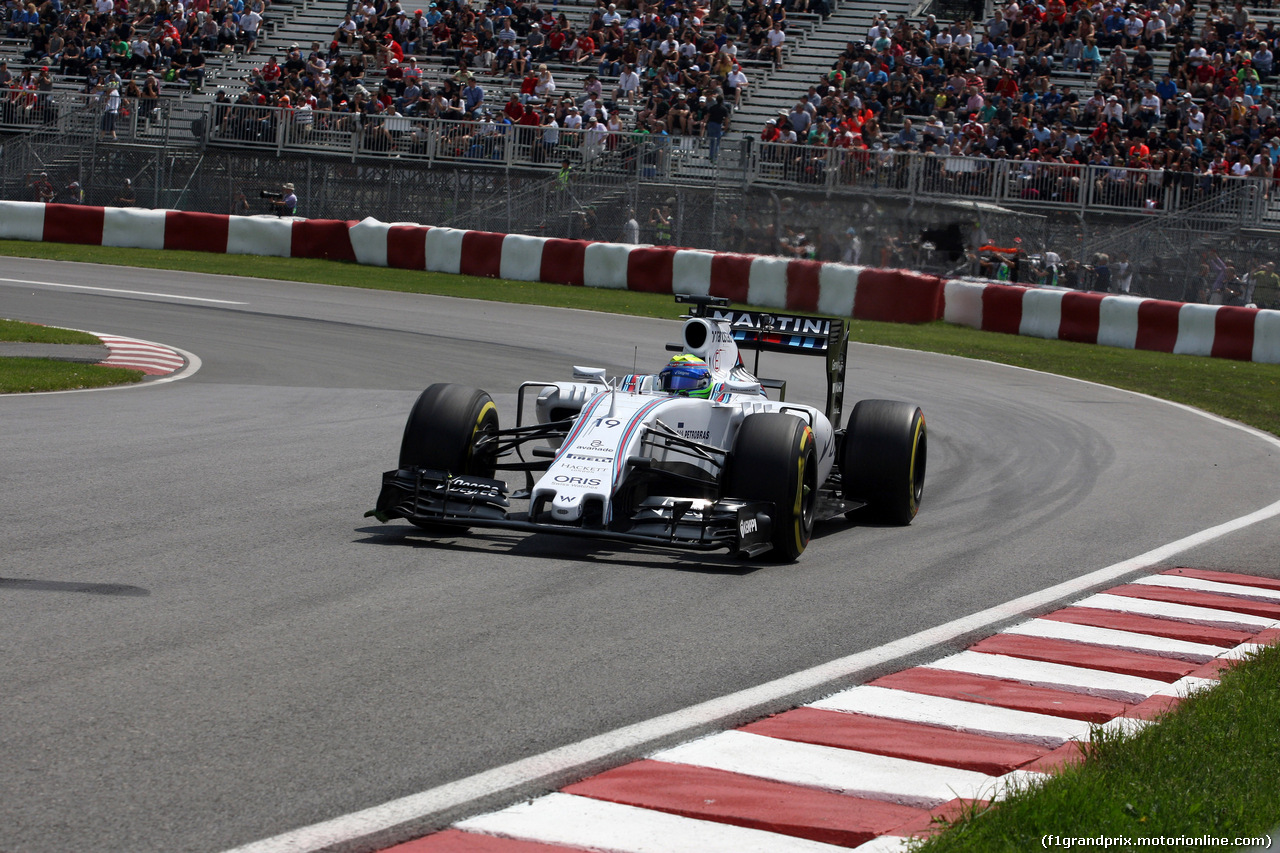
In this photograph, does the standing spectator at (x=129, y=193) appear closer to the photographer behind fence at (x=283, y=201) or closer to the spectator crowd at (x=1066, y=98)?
the photographer behind fence at (x=283, y=201)

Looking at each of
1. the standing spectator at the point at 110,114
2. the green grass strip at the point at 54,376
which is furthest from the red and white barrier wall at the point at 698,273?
the green grass strip at the point at 54,376

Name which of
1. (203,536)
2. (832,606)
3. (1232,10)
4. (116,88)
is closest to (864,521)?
(832,606)

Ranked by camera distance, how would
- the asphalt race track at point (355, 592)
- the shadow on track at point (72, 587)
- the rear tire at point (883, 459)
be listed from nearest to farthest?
1. the asphalt race track at point (355, 592)
2. the shadow on track at point (72, 587)
3. the rear tire at point (883, 459)

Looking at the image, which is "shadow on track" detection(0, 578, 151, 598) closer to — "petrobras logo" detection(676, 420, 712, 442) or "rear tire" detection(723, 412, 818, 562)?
"rear tire" detection(723, 412, 818, 562)

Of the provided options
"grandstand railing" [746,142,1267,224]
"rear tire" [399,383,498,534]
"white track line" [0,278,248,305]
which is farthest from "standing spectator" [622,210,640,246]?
"rear tire" [399,383,498,534]

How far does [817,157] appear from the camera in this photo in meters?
27.3

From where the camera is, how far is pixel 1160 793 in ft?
14.6

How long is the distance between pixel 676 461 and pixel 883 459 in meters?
1.65

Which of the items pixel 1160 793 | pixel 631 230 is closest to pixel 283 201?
pixel 631 230

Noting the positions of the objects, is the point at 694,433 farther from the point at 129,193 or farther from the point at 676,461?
the point at 129,193

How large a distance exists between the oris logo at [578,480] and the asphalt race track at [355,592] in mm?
417

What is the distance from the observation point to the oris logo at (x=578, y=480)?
7797 millimetres

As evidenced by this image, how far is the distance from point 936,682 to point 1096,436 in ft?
28.6

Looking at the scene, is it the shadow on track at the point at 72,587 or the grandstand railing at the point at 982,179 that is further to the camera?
the grandstand railing at the point at 982,179
